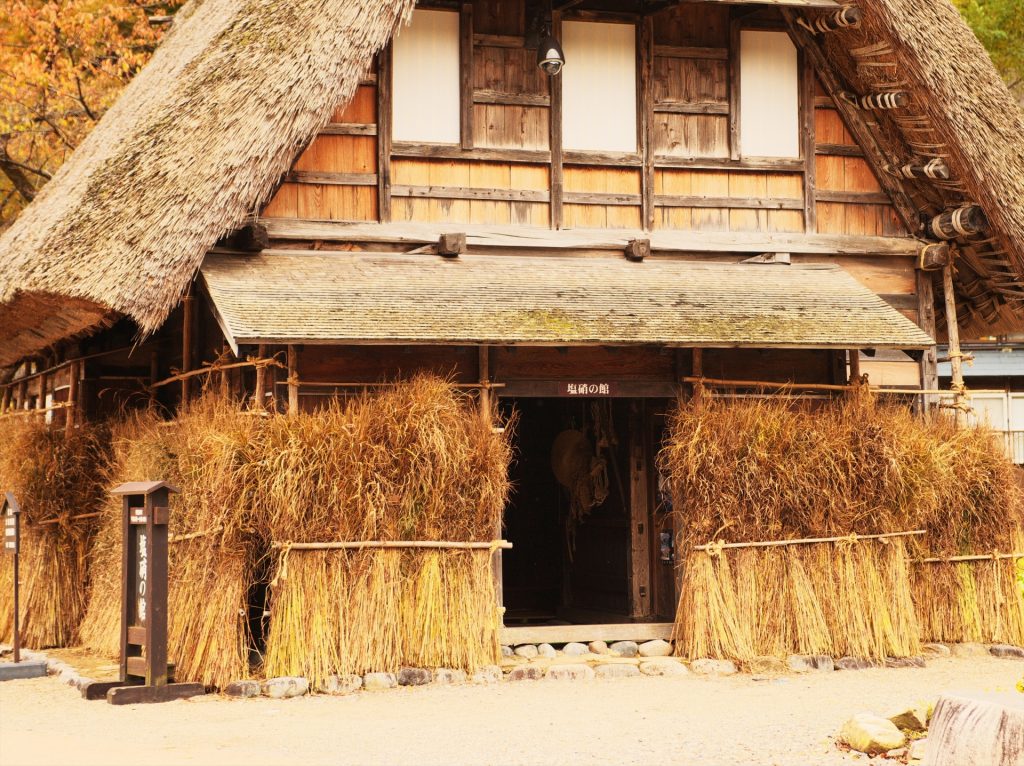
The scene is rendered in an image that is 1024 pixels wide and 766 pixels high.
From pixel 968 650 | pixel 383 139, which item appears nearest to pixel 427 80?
pixel 383 139

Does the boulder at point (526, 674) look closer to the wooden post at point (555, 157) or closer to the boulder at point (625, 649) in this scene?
the boulder at point (625, 649)

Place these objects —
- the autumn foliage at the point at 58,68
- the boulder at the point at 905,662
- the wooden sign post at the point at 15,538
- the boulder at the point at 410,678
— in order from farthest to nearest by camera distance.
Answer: the autumn foliage at the point at 58,68 < the wooden sign post at the point at 15,538 < the boulder at the point at 905,662 < the boulder at the point at 410,678

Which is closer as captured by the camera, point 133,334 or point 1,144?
point 133,334

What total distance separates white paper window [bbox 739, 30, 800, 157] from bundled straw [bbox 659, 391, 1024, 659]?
297cm

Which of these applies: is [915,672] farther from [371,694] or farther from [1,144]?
[1,144]

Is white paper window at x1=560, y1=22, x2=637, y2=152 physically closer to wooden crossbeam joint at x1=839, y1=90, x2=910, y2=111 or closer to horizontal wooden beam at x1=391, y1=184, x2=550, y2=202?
horizontal wooden beam at x1=391, y1=184, x2=550, y2=202

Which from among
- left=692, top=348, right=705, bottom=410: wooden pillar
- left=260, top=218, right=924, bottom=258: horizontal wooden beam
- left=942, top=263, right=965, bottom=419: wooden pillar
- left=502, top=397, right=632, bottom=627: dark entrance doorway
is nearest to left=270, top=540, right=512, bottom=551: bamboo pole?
left=692, top=348, right=705, bottom=410: wooden pillar

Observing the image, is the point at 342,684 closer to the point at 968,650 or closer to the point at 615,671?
the point at 615,671

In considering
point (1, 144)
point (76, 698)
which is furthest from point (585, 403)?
point (1, 144)

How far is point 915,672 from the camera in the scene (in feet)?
37.0

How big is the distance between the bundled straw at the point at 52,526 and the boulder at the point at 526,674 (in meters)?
4.74

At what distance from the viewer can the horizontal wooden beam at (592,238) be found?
12.4m

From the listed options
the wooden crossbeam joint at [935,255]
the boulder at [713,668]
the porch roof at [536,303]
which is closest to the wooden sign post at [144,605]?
the porch roof at [536,303]

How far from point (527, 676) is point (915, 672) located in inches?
123
